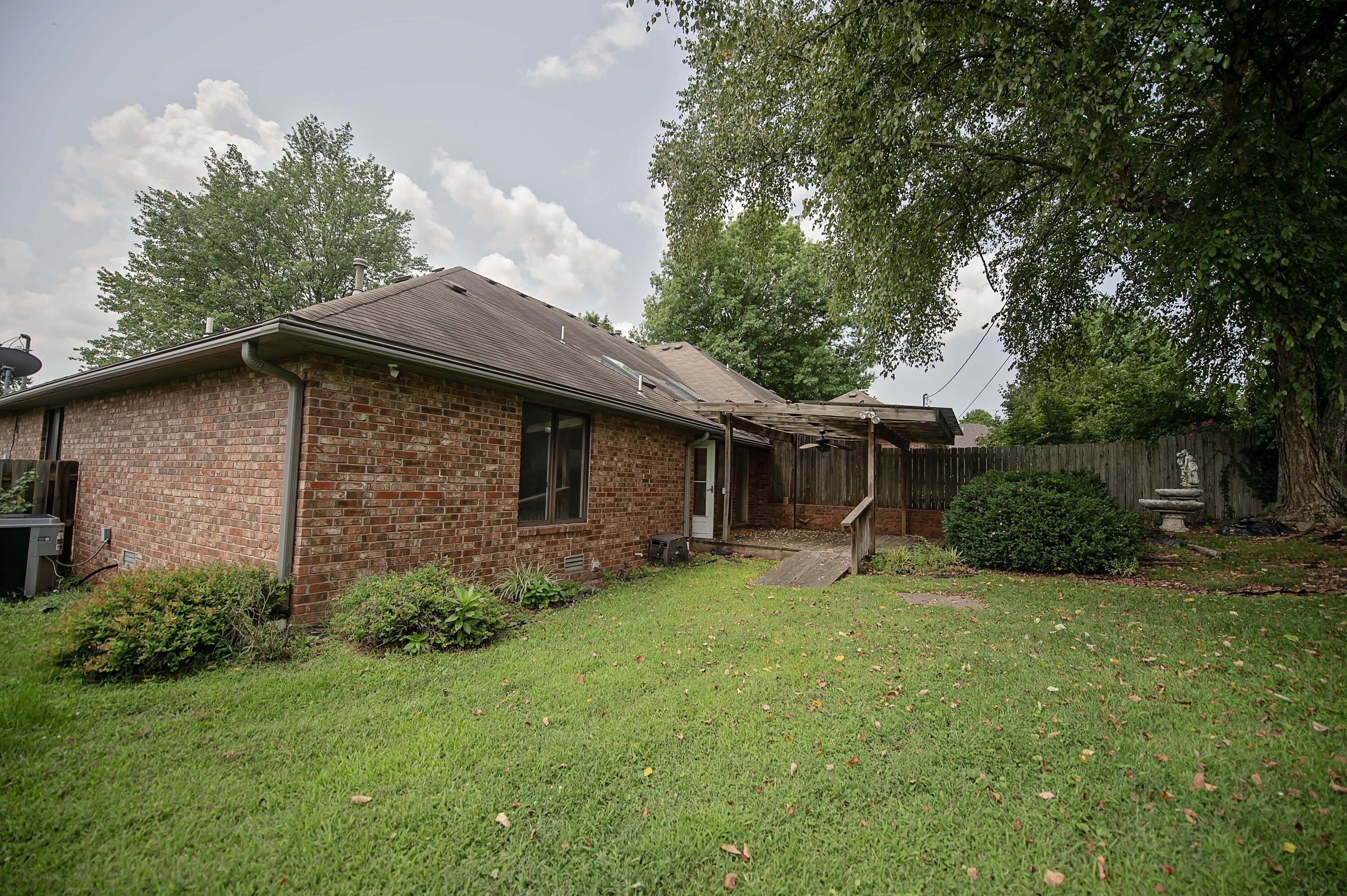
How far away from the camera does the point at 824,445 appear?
13938mm

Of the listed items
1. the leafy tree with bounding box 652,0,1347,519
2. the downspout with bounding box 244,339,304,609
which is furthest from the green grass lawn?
the leafy tree with bounding box 652,0,1347,519


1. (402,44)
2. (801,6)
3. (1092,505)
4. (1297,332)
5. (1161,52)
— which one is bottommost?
(1092,505)

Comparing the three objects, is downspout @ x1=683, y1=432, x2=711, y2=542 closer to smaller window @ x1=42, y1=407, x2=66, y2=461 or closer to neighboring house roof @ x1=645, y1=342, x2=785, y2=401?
neighboring house roof @ x1=645, y1=342, x2=785, y2=401

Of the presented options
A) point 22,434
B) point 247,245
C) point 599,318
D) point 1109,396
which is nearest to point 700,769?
point 22,434

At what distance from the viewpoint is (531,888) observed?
2.06m

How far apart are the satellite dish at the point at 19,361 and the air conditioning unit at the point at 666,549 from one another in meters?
12.0

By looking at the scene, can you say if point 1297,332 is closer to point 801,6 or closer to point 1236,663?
point 1236,663

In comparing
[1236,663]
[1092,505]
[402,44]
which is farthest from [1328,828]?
[402,44]

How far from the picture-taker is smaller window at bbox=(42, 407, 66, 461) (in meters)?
8.73

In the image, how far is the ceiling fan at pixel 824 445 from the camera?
44.4 ft

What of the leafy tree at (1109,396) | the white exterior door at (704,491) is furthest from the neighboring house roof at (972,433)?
the white exterior door at (704,491)

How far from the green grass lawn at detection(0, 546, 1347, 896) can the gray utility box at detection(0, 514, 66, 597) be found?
2.95 meters

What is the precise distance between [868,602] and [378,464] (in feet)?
18.1

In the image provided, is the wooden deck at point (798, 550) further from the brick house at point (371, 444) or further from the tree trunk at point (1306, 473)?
the tree trunk at point (1306, 473)
